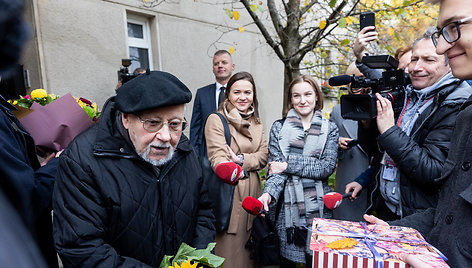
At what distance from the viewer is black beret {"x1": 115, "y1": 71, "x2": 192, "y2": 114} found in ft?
4.74

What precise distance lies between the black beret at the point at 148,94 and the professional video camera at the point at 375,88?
1217mm

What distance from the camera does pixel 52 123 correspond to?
1795 millimetres

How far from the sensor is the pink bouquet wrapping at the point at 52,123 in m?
1.78

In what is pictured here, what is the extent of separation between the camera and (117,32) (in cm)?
460

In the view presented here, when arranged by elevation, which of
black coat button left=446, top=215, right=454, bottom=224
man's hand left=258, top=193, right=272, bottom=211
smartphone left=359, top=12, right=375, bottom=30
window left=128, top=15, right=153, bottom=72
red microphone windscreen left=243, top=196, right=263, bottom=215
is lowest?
man's hand left=258, top=193, right=272, bottom=211

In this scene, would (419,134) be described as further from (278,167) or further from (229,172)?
(229,172)

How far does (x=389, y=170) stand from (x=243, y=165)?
1.14 meters

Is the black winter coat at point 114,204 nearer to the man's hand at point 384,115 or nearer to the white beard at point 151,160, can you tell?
the white beard at point 151,160

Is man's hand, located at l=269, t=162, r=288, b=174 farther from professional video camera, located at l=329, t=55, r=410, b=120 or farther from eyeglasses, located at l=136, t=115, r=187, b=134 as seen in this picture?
eyeglasses, located at l=136, t=115, r=187, b=134

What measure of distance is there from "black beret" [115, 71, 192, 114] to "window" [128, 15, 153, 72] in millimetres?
3748

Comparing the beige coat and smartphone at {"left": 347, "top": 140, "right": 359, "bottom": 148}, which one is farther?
smartphone at {"left": 347, "top": 140, "right": 359, "bottom": 148}

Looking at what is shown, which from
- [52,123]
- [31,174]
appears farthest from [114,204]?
[52,123]

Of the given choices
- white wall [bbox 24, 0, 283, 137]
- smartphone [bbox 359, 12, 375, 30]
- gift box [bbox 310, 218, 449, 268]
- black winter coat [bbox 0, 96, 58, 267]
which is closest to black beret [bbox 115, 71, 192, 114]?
black winter coat [bbox 0, 96, 58, 267]

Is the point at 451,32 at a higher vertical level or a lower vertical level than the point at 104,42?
lower
